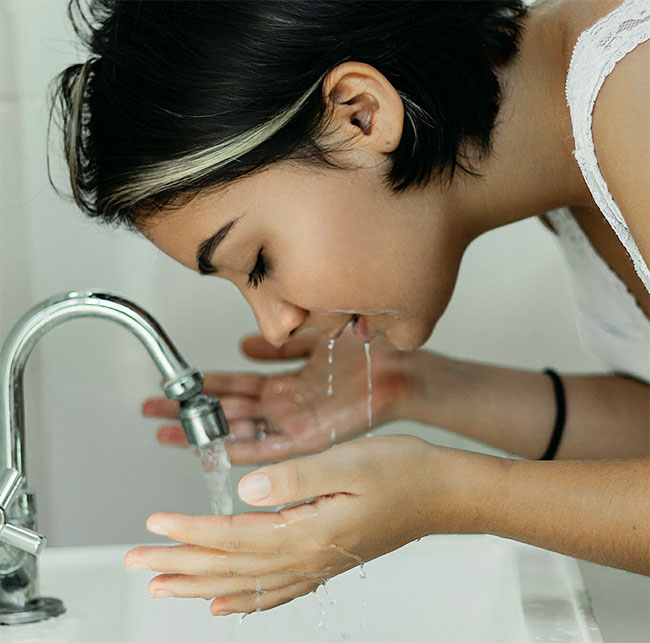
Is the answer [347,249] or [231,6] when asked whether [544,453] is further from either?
[231,6]

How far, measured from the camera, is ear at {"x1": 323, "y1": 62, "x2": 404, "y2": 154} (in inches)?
28.2

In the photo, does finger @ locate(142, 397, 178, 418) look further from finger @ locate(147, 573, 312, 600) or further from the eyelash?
finger @ locate(147, 573, 312, 600)

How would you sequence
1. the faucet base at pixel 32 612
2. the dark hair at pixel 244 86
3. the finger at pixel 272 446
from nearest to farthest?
the dark hair at pixel 244 86 → the faucet base at pixel 32 612 → the finger at pixel 272 446

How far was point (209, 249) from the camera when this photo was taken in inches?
29.6

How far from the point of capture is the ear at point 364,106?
717mm

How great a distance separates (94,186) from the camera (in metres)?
0.79

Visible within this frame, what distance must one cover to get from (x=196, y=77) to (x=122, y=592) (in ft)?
1.58

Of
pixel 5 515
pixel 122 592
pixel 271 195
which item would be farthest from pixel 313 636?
→ pixel 271 195

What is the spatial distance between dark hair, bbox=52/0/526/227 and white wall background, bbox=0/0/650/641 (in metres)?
0.32

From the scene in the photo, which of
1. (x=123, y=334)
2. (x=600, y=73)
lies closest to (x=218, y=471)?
(x=123, y=334)

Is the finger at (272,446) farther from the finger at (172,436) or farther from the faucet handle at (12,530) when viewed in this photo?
the faucet handle at (12,530)

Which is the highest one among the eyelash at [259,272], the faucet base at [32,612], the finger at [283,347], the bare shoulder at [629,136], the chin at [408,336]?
the bare shoulder at [629,136]

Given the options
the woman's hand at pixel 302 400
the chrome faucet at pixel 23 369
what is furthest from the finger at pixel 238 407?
the chrome faucet at pixel 23 369

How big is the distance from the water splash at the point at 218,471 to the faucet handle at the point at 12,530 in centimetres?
15
